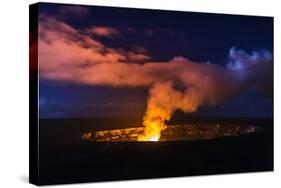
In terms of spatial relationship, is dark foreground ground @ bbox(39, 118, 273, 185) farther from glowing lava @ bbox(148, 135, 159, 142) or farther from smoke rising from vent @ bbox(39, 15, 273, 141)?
smoke rising from vent @ bbox(39, 15, 273, 141)

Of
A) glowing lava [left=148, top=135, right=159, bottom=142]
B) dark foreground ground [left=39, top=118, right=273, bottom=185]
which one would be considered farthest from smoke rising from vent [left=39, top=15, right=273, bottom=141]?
dark foreground ground [left=39, top=118, right=273, bottom=185]

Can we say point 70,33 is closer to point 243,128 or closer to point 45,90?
point 45,90

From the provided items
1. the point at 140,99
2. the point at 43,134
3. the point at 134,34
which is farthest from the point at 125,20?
the point at 43,134

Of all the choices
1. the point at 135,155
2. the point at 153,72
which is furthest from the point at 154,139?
the point at 153,72

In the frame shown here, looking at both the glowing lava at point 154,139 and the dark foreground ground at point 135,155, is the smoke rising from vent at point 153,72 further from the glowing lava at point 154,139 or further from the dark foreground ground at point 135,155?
the dark foreground ground at point 135,155

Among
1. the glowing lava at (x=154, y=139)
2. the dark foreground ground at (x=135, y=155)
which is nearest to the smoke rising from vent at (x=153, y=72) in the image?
the glowing lava at (x=154, y=139)

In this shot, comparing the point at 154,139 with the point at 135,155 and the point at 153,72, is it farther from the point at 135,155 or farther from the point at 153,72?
the point at 153,72
